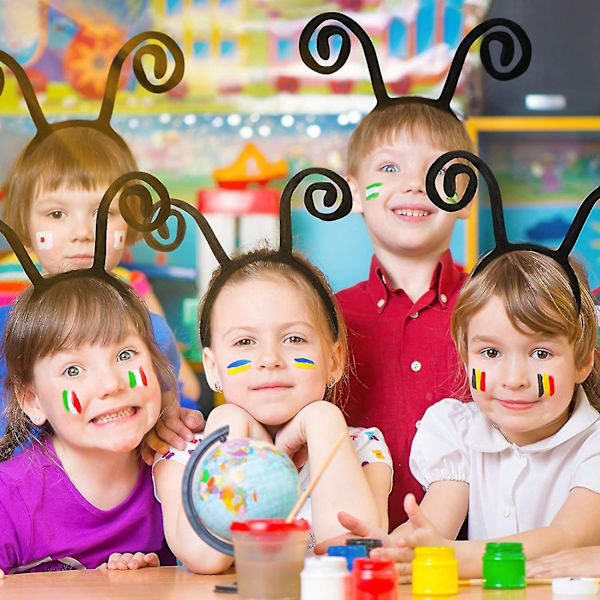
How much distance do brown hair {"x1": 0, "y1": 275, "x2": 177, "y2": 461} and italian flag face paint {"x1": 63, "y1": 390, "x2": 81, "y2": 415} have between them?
7cm

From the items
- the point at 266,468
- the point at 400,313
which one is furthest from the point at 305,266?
the point at 266,468

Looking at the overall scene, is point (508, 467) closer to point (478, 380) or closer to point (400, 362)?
point (478, 380)

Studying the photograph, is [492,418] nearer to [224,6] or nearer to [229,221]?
[229,221]

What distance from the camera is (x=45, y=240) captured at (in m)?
2.05

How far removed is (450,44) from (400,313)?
59.1 inches

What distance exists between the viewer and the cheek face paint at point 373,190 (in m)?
1.92

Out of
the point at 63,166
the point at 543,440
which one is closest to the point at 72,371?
the point at 63,166

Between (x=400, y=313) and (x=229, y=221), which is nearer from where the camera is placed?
(x=400, y=313)

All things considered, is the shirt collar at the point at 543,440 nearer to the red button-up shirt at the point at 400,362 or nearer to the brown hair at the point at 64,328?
the red button-up shirt at the point at 400,362

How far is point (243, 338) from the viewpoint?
64.2 inches

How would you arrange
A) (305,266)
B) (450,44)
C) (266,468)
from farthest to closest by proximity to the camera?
(450,44) < (305,266) < (266,468)

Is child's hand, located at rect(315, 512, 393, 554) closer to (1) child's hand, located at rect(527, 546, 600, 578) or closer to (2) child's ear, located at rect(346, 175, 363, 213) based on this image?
(1) child's hand, located at rect(527, 546, 600, 578)

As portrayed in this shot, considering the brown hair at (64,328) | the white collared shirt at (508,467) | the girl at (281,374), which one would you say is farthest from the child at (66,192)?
the white collared shirt at (508,467)

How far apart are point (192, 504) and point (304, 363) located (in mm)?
436
